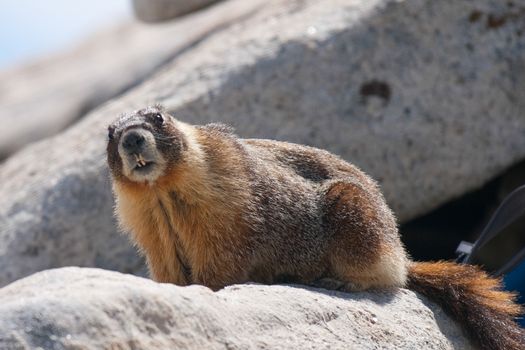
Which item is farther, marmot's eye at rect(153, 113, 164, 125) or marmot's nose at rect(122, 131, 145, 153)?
marmot's eye at rect(153, 113, 164, 125)

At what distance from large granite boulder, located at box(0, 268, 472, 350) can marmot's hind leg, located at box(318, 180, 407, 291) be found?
0.26m

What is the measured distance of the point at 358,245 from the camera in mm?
7051

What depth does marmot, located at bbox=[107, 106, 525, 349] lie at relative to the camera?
271 inches

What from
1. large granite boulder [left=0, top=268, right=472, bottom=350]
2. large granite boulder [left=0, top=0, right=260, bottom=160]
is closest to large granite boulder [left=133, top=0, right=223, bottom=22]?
large granite boulder [left=0, top=0, right=260, bottom=160]

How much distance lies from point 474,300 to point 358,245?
82 centimetres

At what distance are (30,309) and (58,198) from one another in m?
5.74

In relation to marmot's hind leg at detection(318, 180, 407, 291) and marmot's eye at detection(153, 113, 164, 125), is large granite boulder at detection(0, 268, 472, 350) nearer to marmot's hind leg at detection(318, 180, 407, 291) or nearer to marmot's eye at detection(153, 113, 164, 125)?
marmot's hind leg at detection(318, 180, 407, 291)

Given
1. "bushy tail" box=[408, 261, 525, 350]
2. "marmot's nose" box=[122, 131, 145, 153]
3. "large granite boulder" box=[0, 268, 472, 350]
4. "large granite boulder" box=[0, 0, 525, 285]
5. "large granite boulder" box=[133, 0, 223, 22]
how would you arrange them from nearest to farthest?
1. "large granite boulder" box=[0, 268, 472, 350]
2. "marmot's nose" box=[122, 131, 145, 153]
3. "bushy tail" box=[408, 261, 525, 350]
4. "large granite boulder" box=[0, 0, 525, 285]
5. "large granite boulder" box=[133, 0, 223, 22]

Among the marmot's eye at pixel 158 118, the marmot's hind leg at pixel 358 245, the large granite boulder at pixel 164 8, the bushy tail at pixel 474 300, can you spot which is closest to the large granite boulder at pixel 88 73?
the large granite boulder at pixel 164 8

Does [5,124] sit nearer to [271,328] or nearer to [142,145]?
[142,145]

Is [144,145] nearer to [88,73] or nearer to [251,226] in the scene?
[251,226]

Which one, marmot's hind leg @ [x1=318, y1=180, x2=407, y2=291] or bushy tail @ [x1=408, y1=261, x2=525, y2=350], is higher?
marmot's hind leg @ [x1=318, y1=180, x2=407, y2=291]

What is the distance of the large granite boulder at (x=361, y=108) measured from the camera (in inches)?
404

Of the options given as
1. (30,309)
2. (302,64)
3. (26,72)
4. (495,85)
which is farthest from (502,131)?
(26,72)
